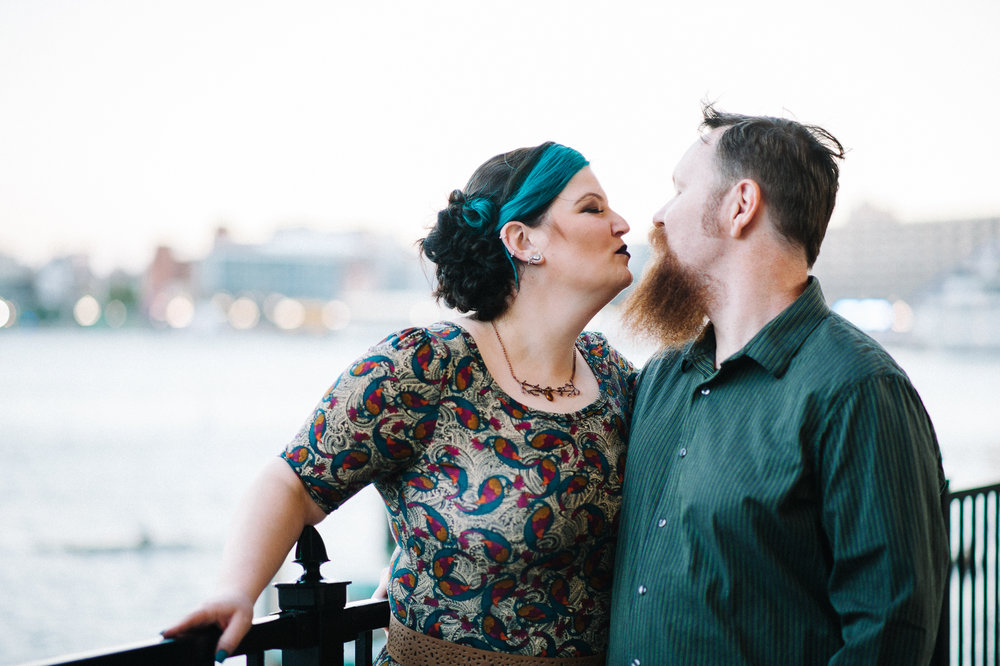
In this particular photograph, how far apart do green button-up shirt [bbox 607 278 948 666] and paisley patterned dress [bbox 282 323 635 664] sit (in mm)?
107

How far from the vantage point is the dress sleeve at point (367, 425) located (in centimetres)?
166

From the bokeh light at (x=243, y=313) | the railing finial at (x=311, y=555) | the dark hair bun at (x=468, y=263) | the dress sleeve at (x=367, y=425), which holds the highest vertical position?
the dark hair bun at (x=468, y=263)

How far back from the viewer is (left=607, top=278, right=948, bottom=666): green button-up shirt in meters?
1.39

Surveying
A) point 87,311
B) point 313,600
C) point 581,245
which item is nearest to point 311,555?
point 313,600

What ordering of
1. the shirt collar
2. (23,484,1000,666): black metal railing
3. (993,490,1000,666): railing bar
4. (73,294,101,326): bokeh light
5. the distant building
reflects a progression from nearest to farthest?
(23,484,1000,666): black metal railing < the shirt collar < (993,490,1000,666): railing bar < the distant building < (73,294,101,326): bokeh light

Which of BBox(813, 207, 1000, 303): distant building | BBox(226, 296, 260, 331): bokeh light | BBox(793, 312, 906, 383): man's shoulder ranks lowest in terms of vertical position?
BBox(226, 296, 260, 331): bokeh light

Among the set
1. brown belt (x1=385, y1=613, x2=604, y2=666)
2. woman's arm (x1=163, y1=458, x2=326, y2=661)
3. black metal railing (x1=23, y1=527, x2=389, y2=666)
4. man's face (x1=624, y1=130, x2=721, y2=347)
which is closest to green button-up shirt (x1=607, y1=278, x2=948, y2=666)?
brown belt (x1=385, y1=613, x2=604, y2=666)

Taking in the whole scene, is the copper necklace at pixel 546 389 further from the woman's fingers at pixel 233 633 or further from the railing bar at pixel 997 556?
the railing bar at pixel 997 556

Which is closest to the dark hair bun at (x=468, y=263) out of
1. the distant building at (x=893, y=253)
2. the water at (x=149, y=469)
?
the water at (x=149, y=469)

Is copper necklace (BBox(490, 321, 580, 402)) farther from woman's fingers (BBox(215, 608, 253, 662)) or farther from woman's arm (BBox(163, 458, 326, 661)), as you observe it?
woman's fingers (BBox(215, 608, 253, 662))

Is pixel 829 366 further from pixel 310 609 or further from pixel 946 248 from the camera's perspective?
pixel 946 248

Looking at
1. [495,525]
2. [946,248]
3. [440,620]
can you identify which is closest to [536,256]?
[495,525]

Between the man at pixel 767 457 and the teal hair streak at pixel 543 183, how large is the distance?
244 millimetres

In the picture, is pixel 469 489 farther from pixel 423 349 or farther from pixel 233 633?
pixel 233 633
